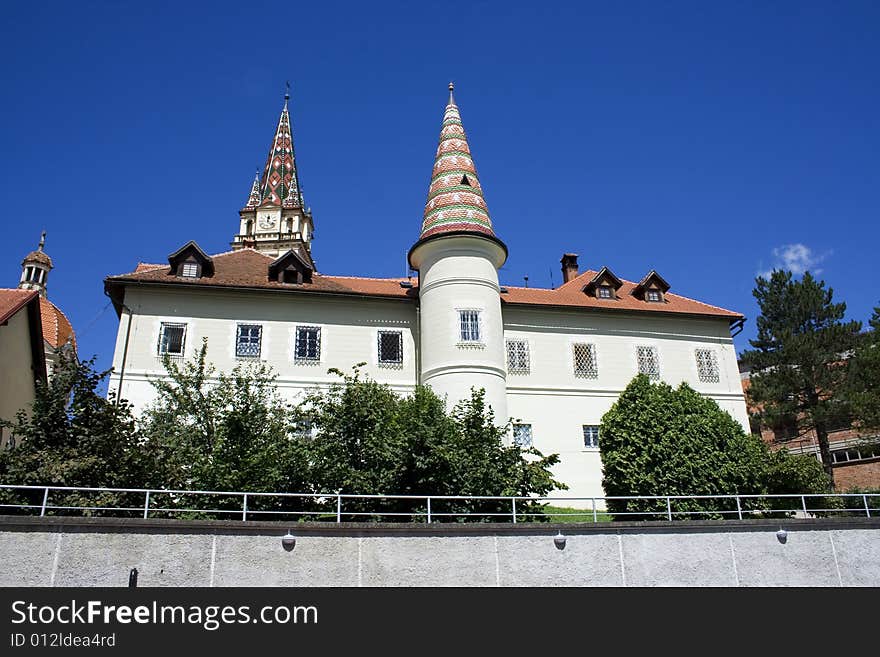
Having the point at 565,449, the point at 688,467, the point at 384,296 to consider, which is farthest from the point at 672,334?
the point at 384,296

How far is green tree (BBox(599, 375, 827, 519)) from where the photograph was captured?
71.2 feet

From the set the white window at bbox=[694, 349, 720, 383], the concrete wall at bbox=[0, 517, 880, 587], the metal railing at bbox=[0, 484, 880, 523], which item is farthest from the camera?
the white window at bbox=[694, 349, 720, 383]

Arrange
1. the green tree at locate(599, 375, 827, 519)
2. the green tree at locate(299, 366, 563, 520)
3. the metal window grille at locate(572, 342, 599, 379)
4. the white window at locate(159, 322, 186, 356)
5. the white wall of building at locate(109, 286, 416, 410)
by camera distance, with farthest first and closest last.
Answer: the metal window grille at locate(572, 342, 599, 379) → the white window at locate(159, 322, 186, 356) → the white wall of building at locate(109, 286, 416, 410) → the green tree at locate(599, 375, 827, 519) → the green tree at locate(299, 366, 563, 520)

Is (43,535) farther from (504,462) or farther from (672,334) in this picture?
(672,334)

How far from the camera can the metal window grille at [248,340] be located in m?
26.3

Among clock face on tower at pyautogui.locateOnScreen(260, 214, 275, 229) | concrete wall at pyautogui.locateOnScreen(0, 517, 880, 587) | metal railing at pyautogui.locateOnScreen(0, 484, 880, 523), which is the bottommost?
concrete wall at pyautogui.locateOnScreen(0, 517, 880, 587)

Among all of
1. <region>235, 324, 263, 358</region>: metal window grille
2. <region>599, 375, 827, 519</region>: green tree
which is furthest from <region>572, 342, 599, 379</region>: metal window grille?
<region>235, 324, 263, 358</region>: metal window grille

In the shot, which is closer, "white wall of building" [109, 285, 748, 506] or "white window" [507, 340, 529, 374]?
"white wall of building" [109, 285, 748, 506]

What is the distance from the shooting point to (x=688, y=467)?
859 inches

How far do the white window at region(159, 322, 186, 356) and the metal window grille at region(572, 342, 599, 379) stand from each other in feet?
50.2

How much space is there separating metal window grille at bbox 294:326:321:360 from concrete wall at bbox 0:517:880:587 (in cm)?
1344

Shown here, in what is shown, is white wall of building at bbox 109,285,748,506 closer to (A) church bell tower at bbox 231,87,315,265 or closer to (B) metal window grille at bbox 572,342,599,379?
(B) metal window grille at bbox 572,342,599,379

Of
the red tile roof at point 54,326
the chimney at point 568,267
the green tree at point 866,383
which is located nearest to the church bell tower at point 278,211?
the red tile roof at point 54,326

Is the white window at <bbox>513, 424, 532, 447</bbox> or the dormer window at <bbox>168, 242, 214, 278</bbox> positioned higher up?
the dormer window at <bbox>168, 242, 214, 278</bbox>
